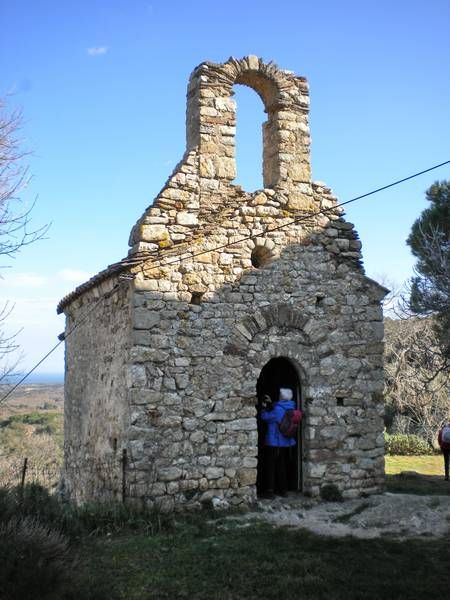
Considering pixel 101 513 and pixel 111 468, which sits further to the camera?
pixel 111 468

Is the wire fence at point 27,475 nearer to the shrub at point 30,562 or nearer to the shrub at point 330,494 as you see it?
the shrub at point 30,562

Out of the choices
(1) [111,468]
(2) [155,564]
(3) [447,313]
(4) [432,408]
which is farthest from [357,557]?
(4) [432,408]

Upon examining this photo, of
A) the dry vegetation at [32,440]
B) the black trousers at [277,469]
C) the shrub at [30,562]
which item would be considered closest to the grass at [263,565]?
the shrub at [30,562]

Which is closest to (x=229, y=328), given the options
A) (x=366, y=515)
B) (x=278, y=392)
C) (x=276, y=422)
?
(x=276, y=422)

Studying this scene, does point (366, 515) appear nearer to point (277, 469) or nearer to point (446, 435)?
point (277, 469)

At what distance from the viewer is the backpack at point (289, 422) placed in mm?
9509

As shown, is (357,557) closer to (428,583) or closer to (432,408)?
(428,583)

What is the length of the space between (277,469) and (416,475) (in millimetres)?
4477

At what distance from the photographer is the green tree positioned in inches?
572

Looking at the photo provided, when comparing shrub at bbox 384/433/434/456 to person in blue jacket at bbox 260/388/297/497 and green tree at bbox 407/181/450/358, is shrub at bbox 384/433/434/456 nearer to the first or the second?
green tree at bbox 407/181/450/358

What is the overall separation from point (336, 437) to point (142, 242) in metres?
4.09

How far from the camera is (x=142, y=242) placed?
357 inches

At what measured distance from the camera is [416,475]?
13.4 meters

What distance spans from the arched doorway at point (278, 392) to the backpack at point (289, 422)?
1.55 feet
